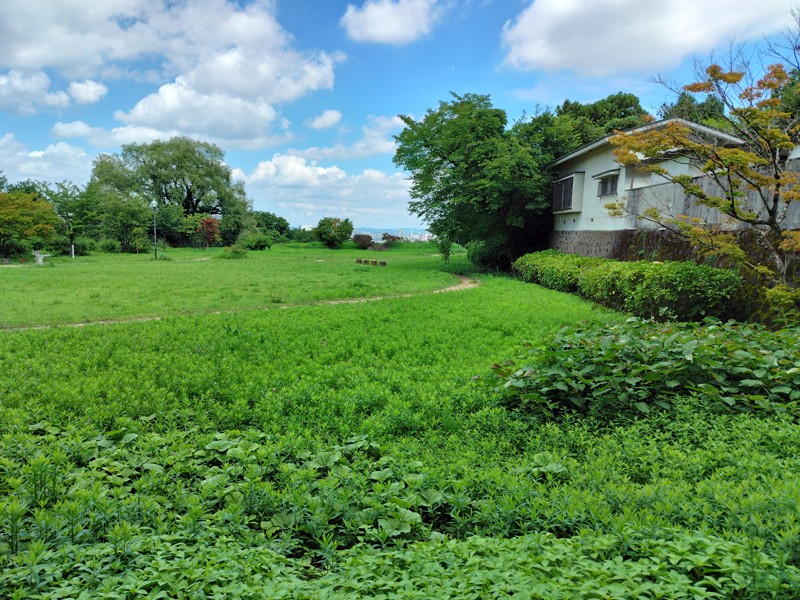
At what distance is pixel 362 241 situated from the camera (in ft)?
134

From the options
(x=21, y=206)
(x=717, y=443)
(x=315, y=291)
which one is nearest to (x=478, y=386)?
(x=717, y=443)

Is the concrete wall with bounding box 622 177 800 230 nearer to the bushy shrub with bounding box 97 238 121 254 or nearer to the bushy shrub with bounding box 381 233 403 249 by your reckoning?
the bushy shrub with bounding box 381 233 403 249

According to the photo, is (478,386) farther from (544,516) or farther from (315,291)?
(315,291)

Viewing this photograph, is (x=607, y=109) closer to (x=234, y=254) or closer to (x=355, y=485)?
(x=234, y=254)

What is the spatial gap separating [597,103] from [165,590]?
33.3m

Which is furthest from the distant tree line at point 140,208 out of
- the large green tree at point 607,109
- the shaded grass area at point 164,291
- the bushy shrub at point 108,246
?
the large green tree at point 607,109

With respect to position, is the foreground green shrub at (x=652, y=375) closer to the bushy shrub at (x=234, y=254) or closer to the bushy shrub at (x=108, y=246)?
the bushy shrub at (x=234, y=254)

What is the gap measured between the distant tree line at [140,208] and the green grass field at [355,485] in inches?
894

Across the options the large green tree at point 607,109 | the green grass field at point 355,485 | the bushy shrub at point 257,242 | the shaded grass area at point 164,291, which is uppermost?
the large green tree at point 607,109

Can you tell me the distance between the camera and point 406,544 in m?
2.50

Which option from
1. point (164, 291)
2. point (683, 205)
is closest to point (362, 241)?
point (164, 291)

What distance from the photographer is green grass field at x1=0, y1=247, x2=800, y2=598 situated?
Answer: 1.93 m

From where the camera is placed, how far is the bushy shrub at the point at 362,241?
40781 millimetres

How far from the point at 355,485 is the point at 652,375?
2.80 meters
